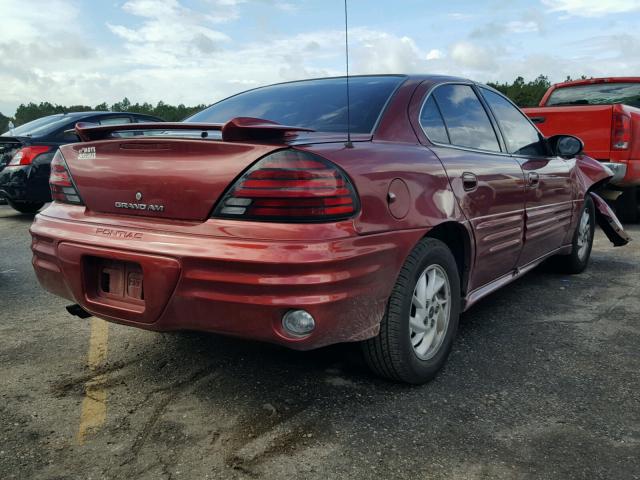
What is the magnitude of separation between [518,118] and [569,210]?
3.03 ft

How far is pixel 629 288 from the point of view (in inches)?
182

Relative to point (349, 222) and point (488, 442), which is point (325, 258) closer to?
point (349, 222)

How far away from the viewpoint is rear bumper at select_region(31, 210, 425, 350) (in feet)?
7.09

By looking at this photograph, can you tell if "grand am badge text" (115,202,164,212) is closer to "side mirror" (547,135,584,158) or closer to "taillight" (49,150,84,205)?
"taillight" (49,150,84,205)

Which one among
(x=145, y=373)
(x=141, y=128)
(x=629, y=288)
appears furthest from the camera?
(x=629, y=288)

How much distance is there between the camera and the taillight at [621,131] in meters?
6.88

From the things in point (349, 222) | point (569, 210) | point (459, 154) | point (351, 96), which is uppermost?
point (351, 96)

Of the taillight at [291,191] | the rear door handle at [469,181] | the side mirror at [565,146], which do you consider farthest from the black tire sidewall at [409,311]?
the side mirror at [565,146]

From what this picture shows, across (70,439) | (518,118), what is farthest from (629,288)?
(70,439)

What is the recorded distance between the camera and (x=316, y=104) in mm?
3084

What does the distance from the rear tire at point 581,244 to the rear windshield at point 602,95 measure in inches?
142

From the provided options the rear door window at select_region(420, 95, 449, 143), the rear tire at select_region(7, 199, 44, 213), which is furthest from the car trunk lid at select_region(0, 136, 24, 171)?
the rear door window at select_region(420, 95, 449, 143)

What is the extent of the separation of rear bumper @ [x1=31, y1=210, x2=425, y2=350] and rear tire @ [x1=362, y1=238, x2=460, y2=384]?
11 cm

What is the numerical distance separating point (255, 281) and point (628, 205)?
7.28 m
